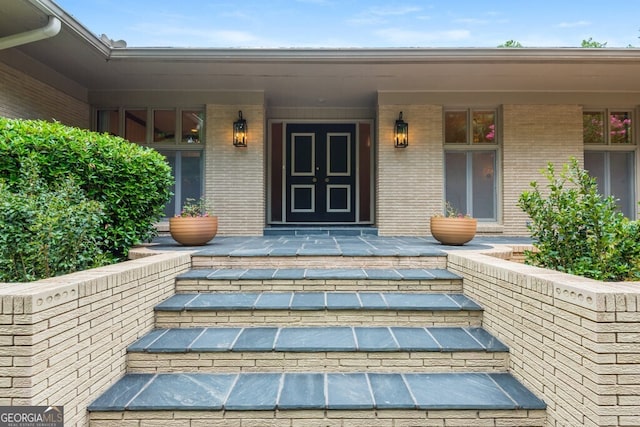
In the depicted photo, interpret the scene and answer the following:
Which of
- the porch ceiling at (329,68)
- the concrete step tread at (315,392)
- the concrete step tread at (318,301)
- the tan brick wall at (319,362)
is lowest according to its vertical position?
the concrete step tread at (315,392)

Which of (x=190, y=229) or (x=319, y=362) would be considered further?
(x=190, y=229)

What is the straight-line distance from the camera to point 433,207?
625cm

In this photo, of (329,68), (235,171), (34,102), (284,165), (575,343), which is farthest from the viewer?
(284,165)

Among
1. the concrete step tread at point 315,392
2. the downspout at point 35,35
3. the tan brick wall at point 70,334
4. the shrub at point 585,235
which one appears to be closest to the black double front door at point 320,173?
the downspout at point 35,35

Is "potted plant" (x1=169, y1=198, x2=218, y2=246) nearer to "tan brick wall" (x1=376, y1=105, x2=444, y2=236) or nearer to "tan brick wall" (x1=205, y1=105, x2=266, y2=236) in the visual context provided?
"tan brick wall" (x1=205, y1=105, x2=266, y2=236)

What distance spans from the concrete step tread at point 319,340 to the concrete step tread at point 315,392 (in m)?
Result: 0.16

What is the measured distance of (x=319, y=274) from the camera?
3059 millimetres

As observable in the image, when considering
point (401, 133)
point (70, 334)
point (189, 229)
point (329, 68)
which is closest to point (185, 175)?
point (189, 229)

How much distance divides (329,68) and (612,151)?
5.64 m

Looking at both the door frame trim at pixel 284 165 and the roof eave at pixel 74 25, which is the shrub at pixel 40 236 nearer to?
the roof eave at pixel 74 25

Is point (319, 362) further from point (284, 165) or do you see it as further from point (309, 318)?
point (284, 165)

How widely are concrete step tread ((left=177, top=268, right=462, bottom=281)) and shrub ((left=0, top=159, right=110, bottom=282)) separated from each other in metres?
0.85

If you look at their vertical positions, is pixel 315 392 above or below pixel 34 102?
below

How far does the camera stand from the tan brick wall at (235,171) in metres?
6.16
